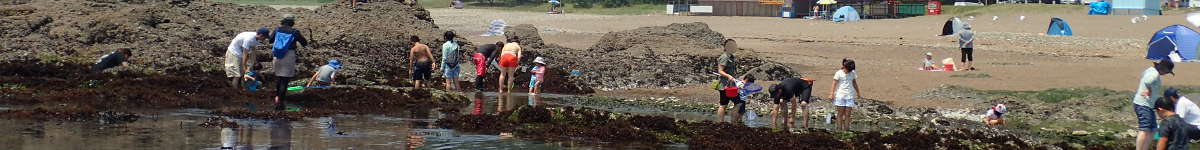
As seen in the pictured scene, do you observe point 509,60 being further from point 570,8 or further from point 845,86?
point 570,8

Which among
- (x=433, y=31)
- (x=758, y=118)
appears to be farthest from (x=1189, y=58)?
(x=433, y=31)

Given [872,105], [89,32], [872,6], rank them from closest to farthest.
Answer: [872,105] → [89,32] → [872,6]

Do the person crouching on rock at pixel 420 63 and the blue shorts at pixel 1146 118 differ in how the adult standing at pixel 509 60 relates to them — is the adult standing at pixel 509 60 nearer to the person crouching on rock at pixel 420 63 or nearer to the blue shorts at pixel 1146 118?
the person crouching on rock at pixel 420 63

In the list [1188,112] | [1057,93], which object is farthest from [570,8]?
[1188,112]

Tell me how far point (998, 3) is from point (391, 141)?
51.2 m

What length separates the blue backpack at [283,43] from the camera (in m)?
17.1

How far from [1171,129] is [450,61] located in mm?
11564

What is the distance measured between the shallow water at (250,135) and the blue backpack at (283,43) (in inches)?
57.1

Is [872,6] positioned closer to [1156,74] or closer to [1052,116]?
[1052,116]

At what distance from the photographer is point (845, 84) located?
628 inches

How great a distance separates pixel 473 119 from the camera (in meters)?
15.5

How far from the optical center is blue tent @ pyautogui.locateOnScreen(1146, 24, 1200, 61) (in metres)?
26.3

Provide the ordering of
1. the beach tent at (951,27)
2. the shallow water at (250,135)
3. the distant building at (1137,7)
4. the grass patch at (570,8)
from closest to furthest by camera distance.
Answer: the shallow water at (250,135) < the beach tent at (951,27) < the distant building at (1137,7) < the grass patch at (570,8)

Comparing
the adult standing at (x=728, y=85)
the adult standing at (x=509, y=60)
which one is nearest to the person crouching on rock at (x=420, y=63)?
the adult standing at (x=509, y=60)
